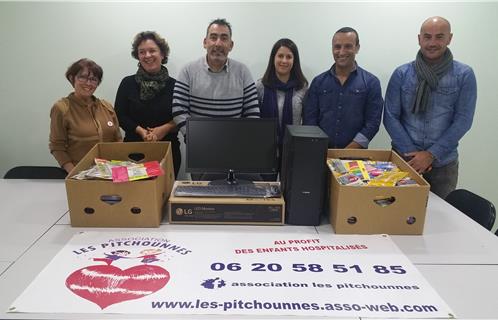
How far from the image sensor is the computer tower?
1.53 metres

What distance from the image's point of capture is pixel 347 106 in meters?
2.48

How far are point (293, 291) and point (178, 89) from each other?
1.58 m

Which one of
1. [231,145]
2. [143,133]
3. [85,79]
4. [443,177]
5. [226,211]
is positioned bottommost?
[443,177]

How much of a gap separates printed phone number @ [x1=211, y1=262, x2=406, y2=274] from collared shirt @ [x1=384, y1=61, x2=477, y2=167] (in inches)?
51.2

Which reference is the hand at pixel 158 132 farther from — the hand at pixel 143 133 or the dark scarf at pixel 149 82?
the dark scarf at pixel 149 82

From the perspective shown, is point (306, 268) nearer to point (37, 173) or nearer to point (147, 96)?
point (147, 96)

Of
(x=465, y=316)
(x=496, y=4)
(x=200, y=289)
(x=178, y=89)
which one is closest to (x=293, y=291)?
(x=200, y=289)

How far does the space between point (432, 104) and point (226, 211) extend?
1.56 meters

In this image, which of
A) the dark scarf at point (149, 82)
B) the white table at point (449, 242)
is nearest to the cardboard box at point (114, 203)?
the white table at point (449, 242)

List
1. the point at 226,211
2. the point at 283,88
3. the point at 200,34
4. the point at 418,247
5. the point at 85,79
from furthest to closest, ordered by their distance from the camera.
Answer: the point at 200,34, the point at 283,88, the point at 85,79, the point at 226,211, the point at 418,247

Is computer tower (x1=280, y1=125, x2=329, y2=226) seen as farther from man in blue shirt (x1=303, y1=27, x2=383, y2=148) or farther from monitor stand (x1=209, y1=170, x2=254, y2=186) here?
man in blue shirt (x1=303, y1=27, x2=383, y2=148)

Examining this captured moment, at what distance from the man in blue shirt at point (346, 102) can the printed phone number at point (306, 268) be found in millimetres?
1260

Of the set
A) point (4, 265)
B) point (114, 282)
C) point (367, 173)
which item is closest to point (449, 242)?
point (367, 173)

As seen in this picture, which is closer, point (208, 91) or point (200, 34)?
point (208, 91)
